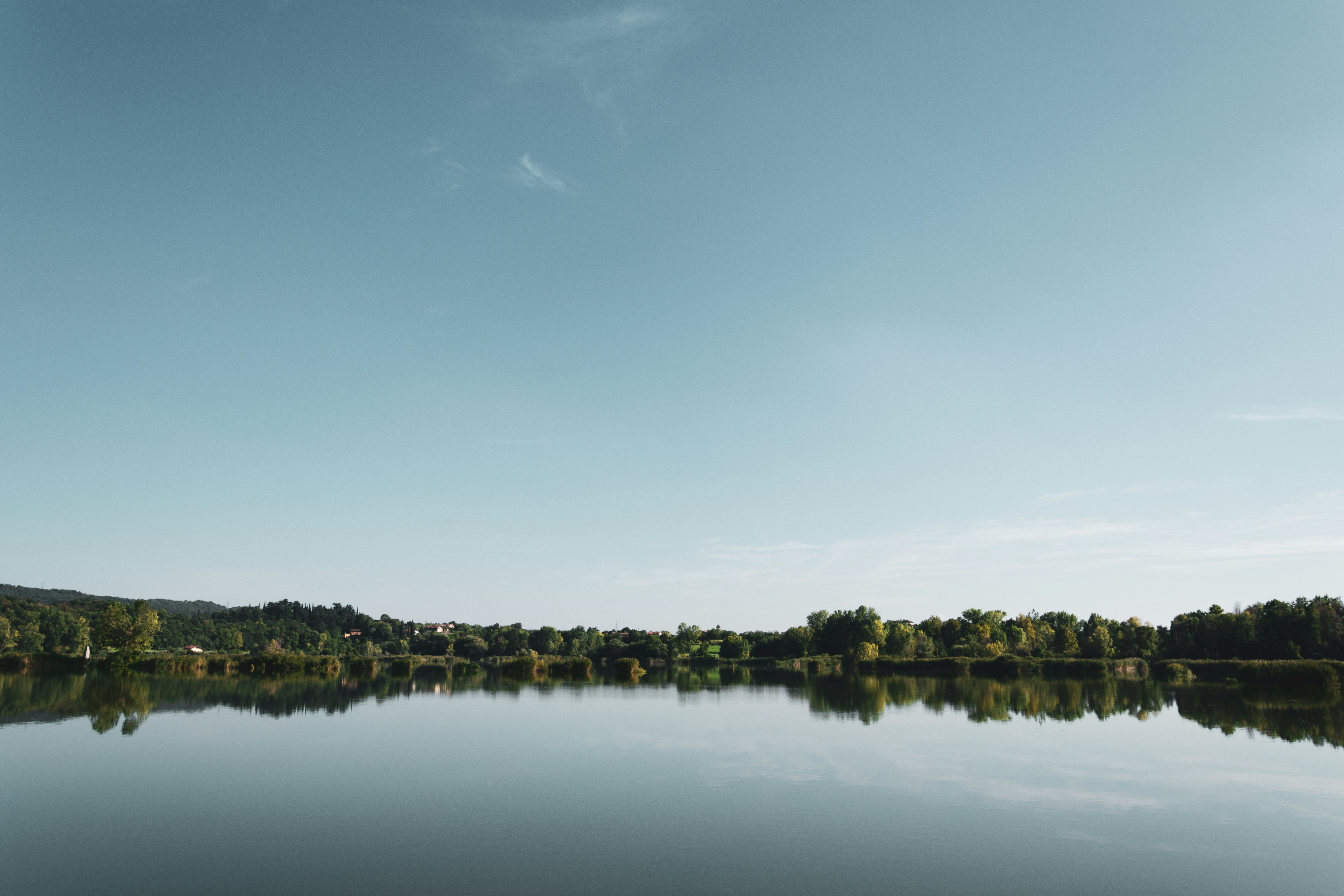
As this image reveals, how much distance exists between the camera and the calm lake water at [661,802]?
1669 centimetres

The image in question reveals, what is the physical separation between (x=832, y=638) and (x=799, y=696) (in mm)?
94571

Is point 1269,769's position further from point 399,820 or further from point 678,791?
point 399,820

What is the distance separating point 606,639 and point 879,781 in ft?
566

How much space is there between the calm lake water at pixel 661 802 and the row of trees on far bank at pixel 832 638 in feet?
208

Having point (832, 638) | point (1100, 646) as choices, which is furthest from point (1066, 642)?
point (832, 638)

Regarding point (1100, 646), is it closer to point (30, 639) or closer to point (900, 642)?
point (900, 642)

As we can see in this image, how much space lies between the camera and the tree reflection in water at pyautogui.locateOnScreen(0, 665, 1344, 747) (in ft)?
148

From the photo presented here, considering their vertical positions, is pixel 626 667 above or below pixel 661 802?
below

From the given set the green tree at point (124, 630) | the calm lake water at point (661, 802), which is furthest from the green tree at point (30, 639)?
the calm lake water at point (661, 802)

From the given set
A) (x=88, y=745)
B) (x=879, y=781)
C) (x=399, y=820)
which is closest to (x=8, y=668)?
Result: (x=88, y=745)

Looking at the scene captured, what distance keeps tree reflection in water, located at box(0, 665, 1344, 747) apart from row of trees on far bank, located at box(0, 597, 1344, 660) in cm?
2804

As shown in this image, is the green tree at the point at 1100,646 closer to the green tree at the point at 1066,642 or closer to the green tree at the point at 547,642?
the green tree at the point at 1066,642

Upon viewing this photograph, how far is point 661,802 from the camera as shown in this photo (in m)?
24.0

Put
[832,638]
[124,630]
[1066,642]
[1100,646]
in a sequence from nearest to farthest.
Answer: [124,630], [1100,646], [1066,642], [832,638]
